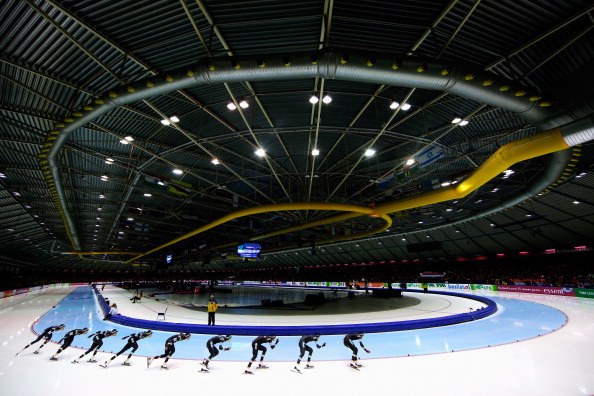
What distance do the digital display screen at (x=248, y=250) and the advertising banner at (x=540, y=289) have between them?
104 ft

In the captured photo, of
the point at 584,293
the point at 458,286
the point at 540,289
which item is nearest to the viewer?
the point at 584,293

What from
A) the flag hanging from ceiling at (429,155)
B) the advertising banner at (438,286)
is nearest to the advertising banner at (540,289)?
the advertising banner at (438,286)

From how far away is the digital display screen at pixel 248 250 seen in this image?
28531 millimetres

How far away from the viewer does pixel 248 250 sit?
28781mm

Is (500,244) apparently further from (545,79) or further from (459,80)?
(459,80)

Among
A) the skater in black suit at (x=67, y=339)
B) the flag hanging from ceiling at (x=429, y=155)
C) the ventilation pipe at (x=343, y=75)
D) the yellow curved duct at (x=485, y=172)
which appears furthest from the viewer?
the flag hanging from ceiling at (x=429, y=155)

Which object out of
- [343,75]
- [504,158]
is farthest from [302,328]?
[504,158]

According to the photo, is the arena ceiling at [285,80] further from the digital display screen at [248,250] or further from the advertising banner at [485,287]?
the advertising banner at [485,287]

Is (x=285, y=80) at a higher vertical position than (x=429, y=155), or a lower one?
higher

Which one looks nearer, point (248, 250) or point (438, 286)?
point (248, 250)

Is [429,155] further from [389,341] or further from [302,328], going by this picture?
[302,328]

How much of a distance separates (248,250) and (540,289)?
3346 cm

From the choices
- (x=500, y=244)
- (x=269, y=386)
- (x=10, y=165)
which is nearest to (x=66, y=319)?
(x=10, y=165)

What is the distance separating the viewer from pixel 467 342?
427 inches
